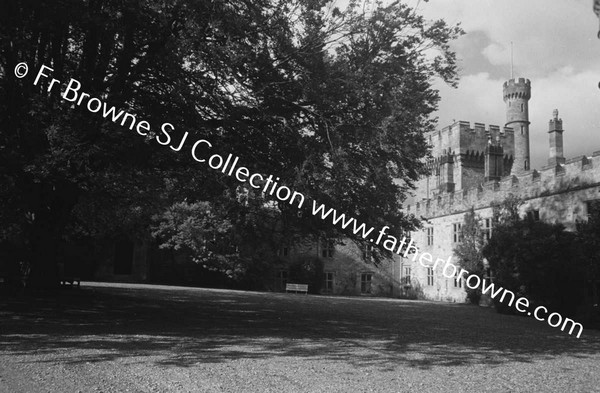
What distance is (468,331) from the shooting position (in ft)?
51.4

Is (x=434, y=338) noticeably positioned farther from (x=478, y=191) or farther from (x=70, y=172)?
(x=478, y=191)

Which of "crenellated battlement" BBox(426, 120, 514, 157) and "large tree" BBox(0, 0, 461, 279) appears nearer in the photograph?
"large tree" BBox(0, 0, 461, 279)

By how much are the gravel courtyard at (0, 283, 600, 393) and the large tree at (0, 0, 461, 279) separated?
9.38ft

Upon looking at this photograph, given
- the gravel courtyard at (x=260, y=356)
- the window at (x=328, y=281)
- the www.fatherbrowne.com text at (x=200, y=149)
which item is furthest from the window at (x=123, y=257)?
the www.fatherbrowne.com text at (x=200, y=149)

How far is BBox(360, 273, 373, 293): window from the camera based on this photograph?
45500mm

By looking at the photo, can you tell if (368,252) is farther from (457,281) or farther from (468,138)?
(468,138)

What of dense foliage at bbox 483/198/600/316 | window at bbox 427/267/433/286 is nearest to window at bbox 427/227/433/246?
window at bbox 427/267/433/286

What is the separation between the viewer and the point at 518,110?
6022 centimetres

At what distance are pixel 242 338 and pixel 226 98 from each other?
595 centimetres

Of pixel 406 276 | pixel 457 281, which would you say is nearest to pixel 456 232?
pixel 457 281

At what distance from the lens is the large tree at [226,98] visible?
479 inches

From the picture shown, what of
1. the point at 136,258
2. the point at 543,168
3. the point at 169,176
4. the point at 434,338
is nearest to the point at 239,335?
the point at 434,338

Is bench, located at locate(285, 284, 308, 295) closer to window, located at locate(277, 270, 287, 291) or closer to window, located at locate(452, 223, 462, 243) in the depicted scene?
Answer: window, located at locate(277, 270, 287, 291)

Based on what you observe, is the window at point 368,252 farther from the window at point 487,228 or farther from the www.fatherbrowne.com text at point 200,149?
the window at point 487,228
